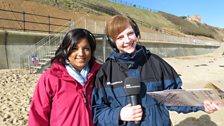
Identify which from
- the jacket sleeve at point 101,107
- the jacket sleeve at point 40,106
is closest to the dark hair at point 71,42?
the jacket sleeve at point 40,106

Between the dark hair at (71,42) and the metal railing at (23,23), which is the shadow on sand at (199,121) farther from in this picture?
the metal railing at (23,23)

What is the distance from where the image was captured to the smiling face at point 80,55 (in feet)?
8.22

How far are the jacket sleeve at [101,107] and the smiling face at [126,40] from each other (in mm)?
266

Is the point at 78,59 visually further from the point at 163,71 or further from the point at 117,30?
the point at 163,71

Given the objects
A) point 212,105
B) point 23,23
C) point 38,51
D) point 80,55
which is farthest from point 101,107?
point 23,23

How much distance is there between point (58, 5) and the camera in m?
32.9

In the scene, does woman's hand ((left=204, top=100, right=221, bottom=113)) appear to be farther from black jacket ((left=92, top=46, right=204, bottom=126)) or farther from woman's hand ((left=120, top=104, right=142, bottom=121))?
woman's hand ((left=120, top=104, right=142, bottom=121))

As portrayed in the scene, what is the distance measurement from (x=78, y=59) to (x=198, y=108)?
100cm

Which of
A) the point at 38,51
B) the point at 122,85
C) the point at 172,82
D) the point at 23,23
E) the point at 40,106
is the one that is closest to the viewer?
the point at 122,85

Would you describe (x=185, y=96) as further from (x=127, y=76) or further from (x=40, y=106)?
(x=40, y=106)

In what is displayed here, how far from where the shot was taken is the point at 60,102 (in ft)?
7.97

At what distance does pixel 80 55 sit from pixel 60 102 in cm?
40

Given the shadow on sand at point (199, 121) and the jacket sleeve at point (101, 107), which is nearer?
the jacket sleeve at point (101, 107)

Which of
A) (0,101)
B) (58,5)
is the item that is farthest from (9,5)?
(0,101)
